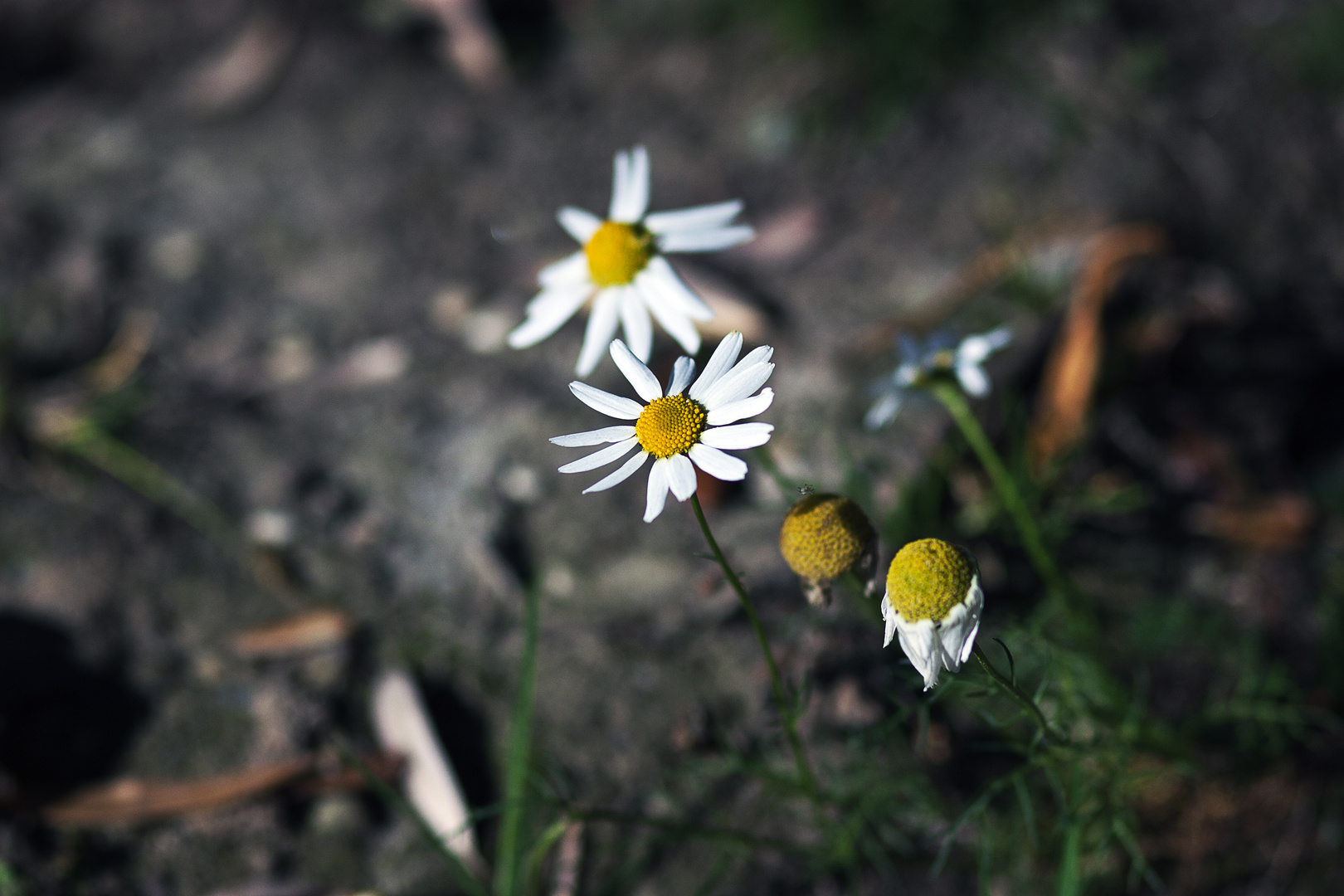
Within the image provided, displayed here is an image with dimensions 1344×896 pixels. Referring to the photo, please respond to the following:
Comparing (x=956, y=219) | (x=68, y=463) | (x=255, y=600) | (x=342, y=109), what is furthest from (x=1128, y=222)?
(x=68, y=463)

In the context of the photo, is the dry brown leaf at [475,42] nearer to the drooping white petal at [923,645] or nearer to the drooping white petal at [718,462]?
the drooping white petal at [718,462]

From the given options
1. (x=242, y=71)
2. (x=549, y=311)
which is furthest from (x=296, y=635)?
(x=242, y=71)

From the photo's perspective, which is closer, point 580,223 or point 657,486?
point 657,486

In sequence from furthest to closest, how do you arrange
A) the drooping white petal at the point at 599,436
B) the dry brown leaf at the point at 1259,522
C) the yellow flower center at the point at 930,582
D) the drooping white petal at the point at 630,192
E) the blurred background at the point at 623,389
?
the dry brown leaf at the point at 1259,522, the blurred background at the point at 623,389, the drooping white petal at the point at 630,192, the drooping white petal at the point at 599,436, the yellow flower center at the point at 930,582

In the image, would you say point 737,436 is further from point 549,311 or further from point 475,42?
point 475,42

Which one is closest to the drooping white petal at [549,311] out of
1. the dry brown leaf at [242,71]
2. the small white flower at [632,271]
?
the small white flower at [632,271]

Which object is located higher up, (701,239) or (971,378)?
(701,239)
